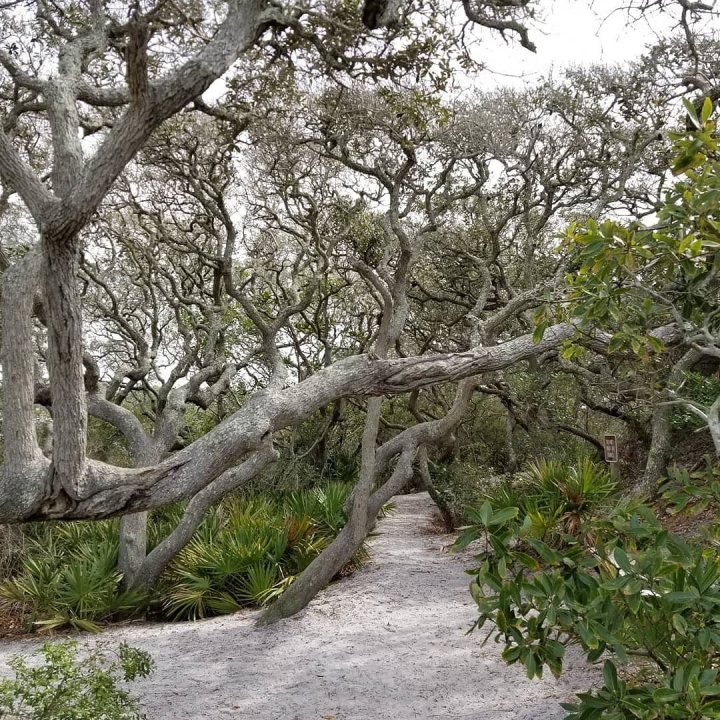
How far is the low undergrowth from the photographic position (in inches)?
313

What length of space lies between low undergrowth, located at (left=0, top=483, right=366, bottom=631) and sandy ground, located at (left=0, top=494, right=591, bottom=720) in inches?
13.1

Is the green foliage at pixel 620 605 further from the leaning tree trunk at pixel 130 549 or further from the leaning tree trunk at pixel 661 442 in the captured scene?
the leaning tree trunk at pixel 661 442

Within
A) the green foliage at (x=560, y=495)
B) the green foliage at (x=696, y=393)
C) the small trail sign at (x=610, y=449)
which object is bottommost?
the green foliage at (x=560, y=495)

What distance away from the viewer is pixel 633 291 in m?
3.23

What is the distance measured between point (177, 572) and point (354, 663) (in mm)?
3126

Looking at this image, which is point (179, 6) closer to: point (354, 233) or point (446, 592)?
point (354, 233)

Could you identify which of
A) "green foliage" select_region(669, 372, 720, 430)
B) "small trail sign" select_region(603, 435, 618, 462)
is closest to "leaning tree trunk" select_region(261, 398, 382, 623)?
"small trail sign" select_region(603, 435, 618, 462)

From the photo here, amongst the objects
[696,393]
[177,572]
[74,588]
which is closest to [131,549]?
[177,572]

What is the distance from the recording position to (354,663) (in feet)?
20.5

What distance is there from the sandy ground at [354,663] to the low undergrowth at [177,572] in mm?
332

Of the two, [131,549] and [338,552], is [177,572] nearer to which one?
[131,549]

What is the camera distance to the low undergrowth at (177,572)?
26.1 feet

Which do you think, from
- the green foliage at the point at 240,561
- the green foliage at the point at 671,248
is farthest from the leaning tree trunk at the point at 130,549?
the green foliage at the point at 671,248

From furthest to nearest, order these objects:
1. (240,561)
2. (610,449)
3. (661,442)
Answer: (661,442) < (240,561) < (610,449)
